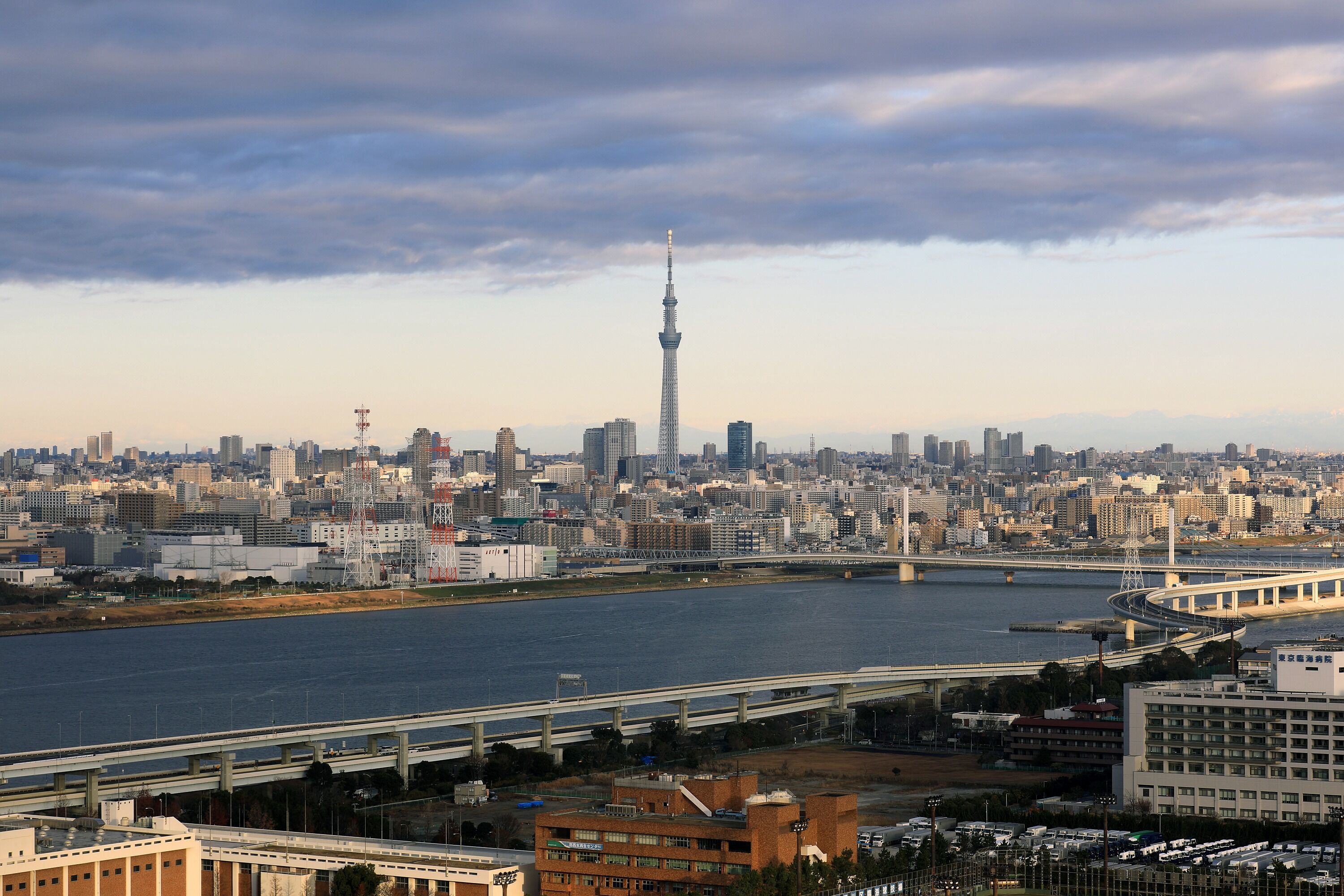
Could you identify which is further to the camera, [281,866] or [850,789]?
[850,789]

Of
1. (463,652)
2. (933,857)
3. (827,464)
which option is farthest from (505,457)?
(933,857)

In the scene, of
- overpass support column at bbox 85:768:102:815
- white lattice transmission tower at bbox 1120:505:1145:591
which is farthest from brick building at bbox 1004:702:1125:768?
white lattice transmission tower at bbox 1120:505:1145:591

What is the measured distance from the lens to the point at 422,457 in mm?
61812

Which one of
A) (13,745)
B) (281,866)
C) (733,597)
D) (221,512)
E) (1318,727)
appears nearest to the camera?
(281,866)

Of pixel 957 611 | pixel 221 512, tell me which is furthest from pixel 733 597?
pixel 221 512

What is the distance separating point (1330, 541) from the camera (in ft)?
168

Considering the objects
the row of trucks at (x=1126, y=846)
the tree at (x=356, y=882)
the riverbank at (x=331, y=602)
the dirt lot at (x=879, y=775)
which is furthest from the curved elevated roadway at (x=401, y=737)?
the riverbank at (x=331, y=602)

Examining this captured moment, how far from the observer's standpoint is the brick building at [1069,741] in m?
12.5

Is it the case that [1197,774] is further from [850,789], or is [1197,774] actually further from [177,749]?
[177,749]

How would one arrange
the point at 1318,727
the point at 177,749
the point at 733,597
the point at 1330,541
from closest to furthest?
the point at 1318,727, the point at 177,749, the point at 733,597, the point at 1330,541

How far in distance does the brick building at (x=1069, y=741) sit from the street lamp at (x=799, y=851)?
4.77 m

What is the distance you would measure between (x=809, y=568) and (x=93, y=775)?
2747 cm

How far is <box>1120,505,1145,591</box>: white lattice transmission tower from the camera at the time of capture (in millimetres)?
31641

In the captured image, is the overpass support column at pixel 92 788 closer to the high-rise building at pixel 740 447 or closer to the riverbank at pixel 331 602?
the riverbank at pixel 331 602
